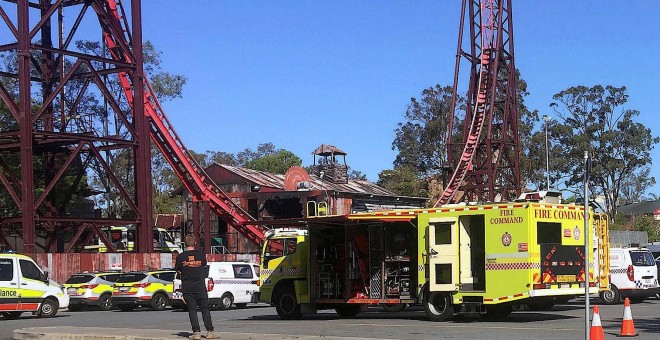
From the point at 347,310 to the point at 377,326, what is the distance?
4078 mm

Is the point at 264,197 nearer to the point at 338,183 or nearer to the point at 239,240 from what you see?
the point at 239,240

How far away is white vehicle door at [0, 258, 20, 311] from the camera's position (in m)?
26.9

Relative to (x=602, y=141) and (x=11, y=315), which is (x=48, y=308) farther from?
(x=602, y=141)

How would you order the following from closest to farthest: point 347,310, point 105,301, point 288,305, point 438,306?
point 438,306, point 347,310, point 288,305, point 105,301

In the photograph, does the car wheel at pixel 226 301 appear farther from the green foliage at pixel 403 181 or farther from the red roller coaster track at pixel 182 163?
the green foliage at pixel 403 181

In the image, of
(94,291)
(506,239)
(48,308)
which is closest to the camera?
(506,239)

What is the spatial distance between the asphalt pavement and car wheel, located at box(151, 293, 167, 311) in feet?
23.7

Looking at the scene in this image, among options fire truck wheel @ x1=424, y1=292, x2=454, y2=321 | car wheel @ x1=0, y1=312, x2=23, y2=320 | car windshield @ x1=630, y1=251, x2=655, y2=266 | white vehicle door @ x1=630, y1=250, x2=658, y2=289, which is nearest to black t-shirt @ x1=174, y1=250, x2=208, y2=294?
fire truck wheel @ x1=424, y1=292, x2=454, y2=321

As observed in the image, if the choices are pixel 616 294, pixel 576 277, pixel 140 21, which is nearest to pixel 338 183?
pixel 140 21

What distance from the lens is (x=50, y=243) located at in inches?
1784

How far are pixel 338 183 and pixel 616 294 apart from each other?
39073 millimetres

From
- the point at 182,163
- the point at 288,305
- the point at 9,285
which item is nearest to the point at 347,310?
the point at 288,305

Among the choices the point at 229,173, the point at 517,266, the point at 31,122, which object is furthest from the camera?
the point at 229,173

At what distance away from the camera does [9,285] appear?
88.6 feet
